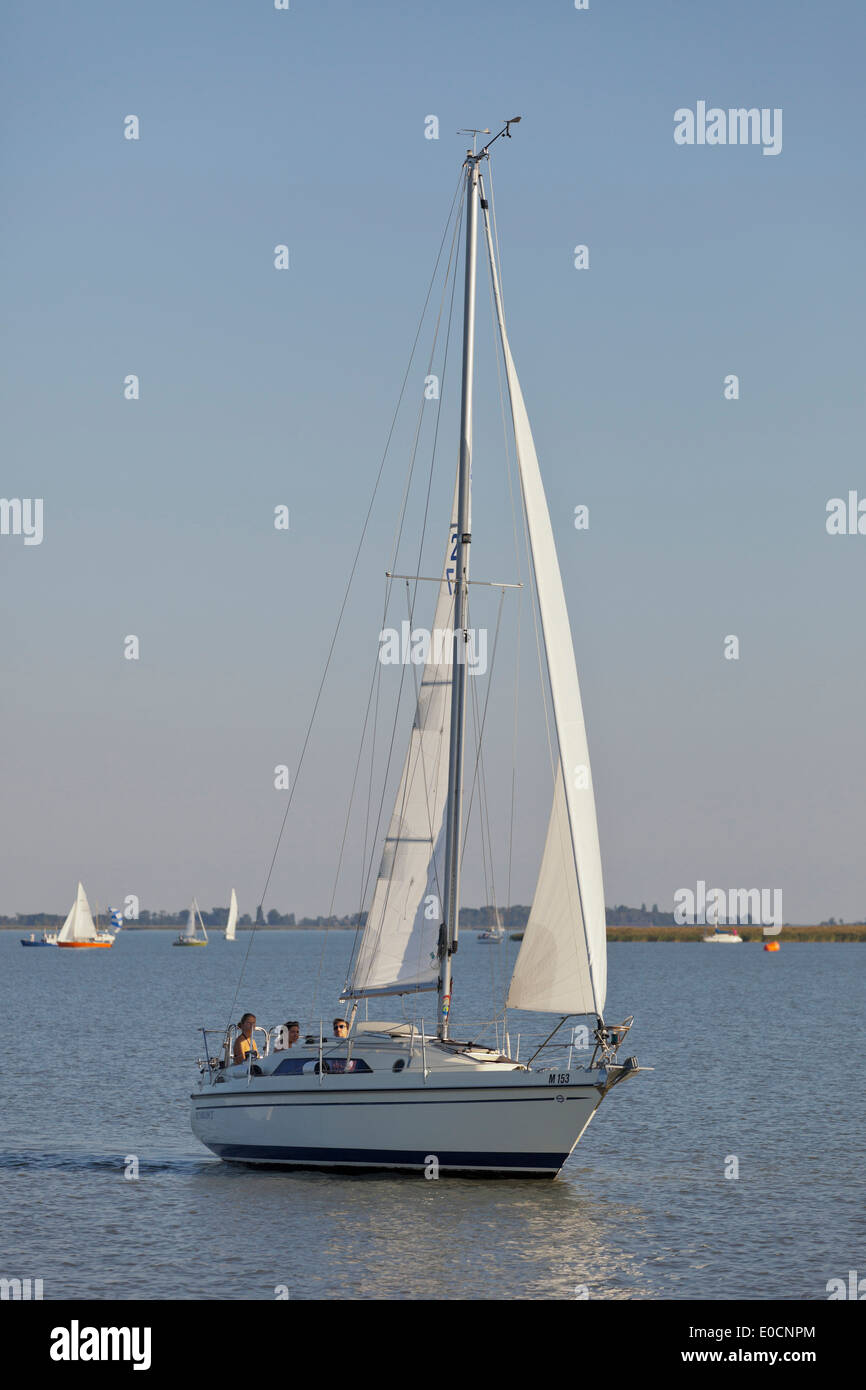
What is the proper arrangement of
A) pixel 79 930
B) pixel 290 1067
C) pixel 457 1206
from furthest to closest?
pixel 79 930 < pixel 290 1067 < pixel 457 1206

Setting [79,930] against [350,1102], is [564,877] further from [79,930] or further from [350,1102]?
[79,930]

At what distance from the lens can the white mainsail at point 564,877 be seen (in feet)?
83.9

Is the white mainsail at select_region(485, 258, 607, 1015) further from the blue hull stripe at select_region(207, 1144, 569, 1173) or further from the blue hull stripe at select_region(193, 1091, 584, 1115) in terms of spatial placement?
the blue hull stripe at select_region(207, 1144, 569, 1173)

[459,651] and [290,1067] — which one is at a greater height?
[459,651]

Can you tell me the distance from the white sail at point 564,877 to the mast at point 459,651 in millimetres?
1322

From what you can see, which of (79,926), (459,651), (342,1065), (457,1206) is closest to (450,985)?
(342,1065)

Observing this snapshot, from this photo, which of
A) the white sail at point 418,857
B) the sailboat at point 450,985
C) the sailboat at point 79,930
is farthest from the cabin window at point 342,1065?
the sailboat at point 79,930

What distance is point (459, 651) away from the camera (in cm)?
2736

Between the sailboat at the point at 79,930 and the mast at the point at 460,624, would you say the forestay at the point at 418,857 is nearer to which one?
the mast at the point at 460,624

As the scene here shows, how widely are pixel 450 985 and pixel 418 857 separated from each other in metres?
2.41

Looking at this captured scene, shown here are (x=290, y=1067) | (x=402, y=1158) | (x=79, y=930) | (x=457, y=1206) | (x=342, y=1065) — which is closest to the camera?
(x=457, y=1206)

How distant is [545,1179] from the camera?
2645cm
